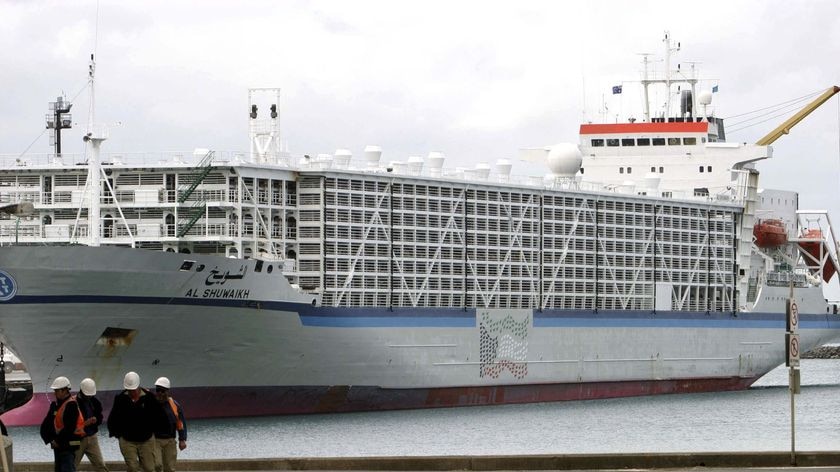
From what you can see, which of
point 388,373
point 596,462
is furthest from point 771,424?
point 596,462

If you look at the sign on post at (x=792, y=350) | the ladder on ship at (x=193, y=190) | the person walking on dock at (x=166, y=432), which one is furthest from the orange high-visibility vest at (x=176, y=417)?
the ladder on ship at (x=193, y=190)

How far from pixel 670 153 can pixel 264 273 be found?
29139mm

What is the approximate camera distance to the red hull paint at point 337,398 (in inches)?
1886

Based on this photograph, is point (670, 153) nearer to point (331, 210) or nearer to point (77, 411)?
point (331, 210)

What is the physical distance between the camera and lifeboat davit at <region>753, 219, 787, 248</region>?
72500 mm

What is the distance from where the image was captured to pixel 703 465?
1046 inches

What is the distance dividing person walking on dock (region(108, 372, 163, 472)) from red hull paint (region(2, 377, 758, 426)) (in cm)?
2373

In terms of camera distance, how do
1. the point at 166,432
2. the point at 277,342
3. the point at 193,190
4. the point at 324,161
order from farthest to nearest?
the point at 324,161, the point at 193,190, the point at 277,342, the point at 166,432

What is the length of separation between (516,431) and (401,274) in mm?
10766

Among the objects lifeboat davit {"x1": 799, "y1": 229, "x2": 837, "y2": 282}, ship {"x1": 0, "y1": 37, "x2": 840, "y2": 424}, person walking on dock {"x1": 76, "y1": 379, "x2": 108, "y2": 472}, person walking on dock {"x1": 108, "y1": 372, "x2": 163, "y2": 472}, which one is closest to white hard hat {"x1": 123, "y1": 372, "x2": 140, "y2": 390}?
person walking on dock {"x1": 108, "y1": 372, "x2": 163, "y2": 472}

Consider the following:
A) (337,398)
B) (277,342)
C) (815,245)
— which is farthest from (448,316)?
(815,245)

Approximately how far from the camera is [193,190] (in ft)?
166

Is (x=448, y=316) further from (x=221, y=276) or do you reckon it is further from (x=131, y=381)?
(x=131, y=381)

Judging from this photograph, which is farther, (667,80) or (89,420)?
(667,80)
